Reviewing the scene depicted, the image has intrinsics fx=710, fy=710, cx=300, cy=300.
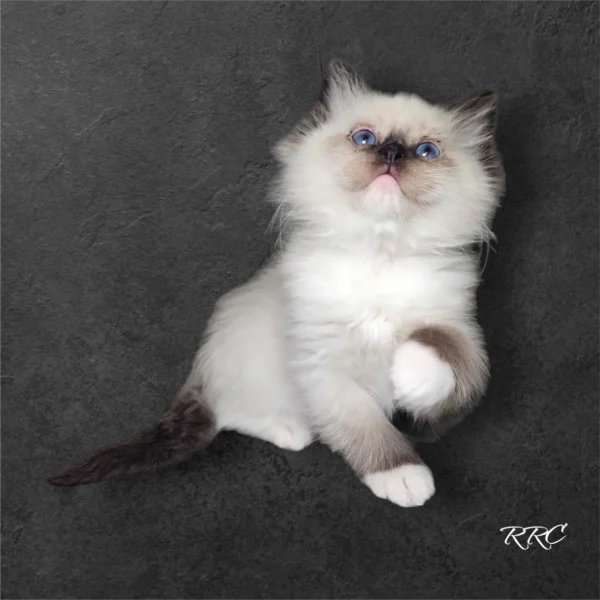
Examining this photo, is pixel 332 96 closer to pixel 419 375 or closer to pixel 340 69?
pixel 340 69

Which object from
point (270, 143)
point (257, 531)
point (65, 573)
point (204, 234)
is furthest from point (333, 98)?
point (65, 573)

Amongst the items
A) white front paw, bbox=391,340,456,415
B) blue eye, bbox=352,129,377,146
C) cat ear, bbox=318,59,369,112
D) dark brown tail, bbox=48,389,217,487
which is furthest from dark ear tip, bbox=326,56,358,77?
dark brown tail, bbox=48,389,217,487

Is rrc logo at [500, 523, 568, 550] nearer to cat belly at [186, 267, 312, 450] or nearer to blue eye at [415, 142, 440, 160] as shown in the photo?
cat belly at [186, 267, 312, 450]

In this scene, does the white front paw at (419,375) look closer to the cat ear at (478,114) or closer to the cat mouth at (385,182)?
the cat mouth at (385,182)

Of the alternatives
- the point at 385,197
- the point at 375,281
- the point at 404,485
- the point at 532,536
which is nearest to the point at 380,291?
the point at 375,281

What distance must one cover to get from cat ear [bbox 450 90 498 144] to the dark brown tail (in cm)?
62

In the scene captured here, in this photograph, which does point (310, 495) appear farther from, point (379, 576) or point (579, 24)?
point (579, 24)

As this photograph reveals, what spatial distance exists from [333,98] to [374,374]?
1.47ft

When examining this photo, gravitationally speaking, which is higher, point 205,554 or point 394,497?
point 394,497

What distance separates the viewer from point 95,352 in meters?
1.32

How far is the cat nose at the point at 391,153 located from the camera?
1.00 meters

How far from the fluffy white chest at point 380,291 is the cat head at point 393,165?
0.05m

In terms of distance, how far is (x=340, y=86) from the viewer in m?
1.14

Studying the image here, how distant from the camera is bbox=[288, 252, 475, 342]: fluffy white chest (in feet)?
3.48
